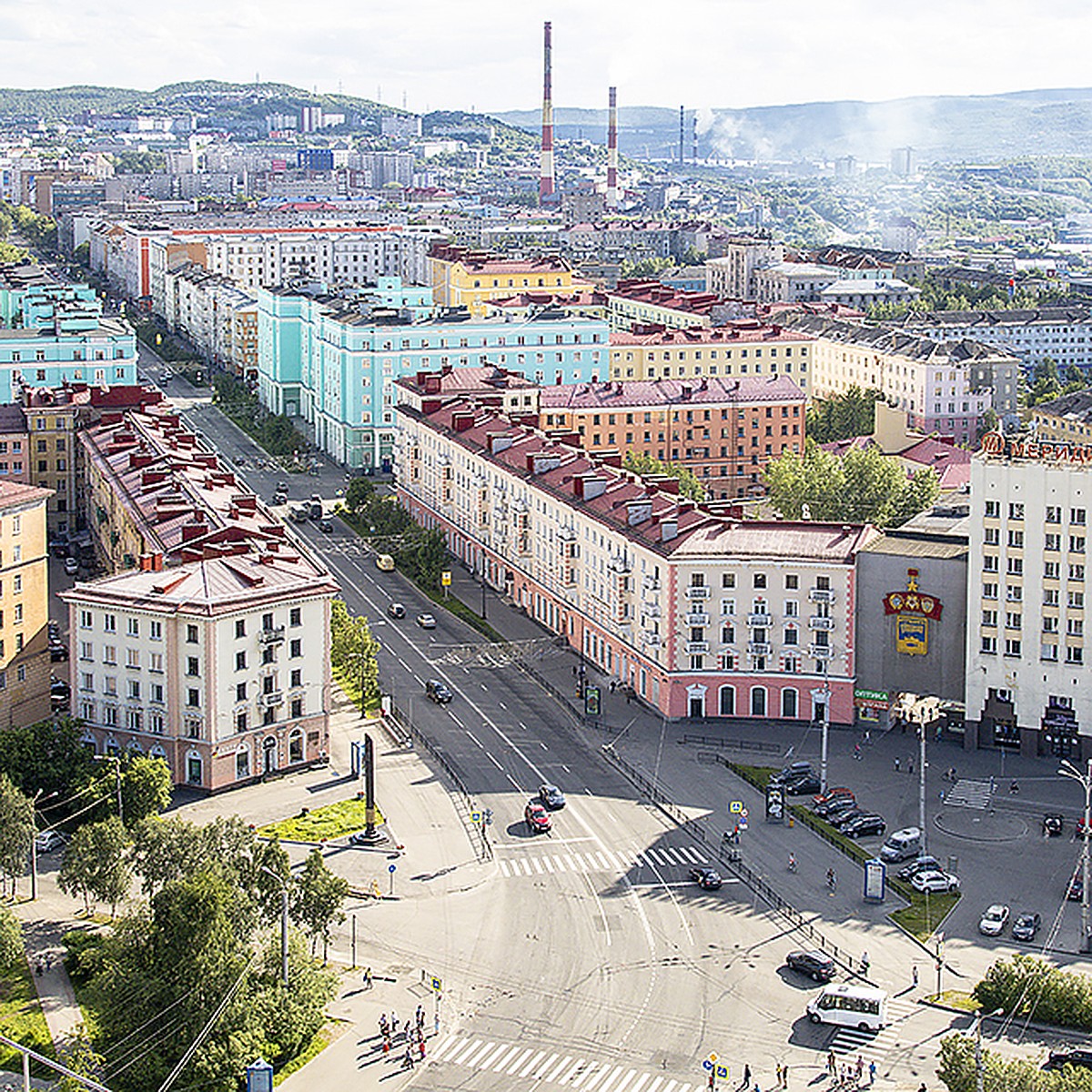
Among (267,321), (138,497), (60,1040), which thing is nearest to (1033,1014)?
(60,1040)

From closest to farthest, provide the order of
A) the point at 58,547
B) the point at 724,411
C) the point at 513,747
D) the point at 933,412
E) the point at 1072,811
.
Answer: the point at 1072,811 < the point at 513,747 < the point at 58,547 < the point at 724,411 < the point at 933,412

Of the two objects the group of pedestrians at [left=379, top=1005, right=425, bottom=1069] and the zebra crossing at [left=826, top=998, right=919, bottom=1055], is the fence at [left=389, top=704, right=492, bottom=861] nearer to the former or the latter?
the group of pedestrians at [left=379, top=1005, right=425, bottom=1069]

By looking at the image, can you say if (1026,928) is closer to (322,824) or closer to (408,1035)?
(408,1035)

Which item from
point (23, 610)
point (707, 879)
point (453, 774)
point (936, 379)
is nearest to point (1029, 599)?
point (707, 879)

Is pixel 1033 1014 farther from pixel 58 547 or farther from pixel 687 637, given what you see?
pixel 58 547

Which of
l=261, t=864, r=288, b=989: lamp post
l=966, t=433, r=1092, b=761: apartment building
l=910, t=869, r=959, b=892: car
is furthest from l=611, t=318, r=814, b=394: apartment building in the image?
l=261, t=864, r=288, b=989: lamp post

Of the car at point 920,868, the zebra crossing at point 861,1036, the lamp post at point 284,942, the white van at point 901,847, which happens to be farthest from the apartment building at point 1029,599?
the lamp post at point 284,942
